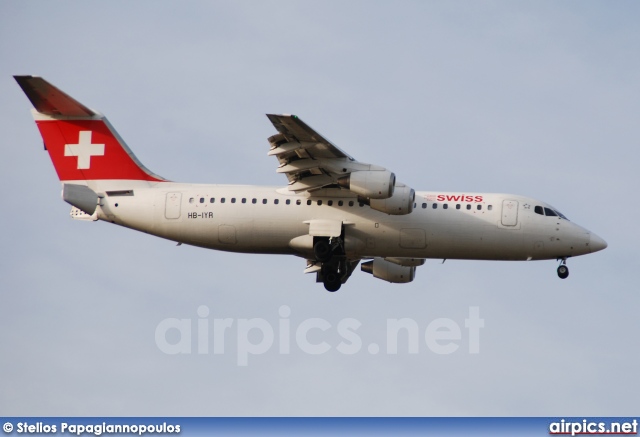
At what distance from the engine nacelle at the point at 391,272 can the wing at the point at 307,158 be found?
17.0 ft

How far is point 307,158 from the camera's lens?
36.0 m

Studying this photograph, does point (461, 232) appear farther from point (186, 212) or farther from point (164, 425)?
point (164, 425)

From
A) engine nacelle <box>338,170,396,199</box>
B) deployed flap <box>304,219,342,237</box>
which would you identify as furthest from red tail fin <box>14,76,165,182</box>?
engine nacelle <box>338,170,396,199</box>

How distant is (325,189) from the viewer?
3672cm

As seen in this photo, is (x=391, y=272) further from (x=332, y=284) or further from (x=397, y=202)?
(x=397, y=202)

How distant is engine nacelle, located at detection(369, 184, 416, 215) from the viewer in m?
35.4

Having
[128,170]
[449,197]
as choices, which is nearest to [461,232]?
[449,197]

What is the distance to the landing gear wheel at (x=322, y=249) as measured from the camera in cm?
3650

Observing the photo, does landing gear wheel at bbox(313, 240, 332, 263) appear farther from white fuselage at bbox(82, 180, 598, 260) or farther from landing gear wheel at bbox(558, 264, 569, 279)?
landing gear wheel at bbox(558, 264, 569, 279)

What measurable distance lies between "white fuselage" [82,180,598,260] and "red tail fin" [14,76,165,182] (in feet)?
5.51

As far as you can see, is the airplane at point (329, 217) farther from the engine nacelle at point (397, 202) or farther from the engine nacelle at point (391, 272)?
the engine nacelle at point (391, 272)

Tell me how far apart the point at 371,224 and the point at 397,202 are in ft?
5.04

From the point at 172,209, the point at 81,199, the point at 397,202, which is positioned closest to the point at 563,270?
the point at 397,202

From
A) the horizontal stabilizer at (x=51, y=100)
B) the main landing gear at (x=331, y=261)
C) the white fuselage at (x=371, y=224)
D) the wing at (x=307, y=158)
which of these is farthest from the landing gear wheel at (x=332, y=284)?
the horizontal stabilizer at (x=51, y=100)
